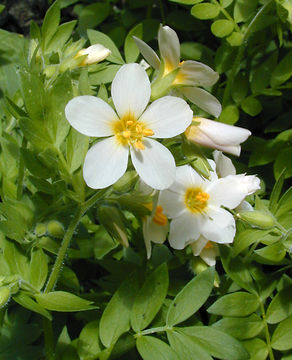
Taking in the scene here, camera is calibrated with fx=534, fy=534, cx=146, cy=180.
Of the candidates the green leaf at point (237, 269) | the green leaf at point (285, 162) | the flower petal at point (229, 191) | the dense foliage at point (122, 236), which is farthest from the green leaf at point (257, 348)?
the green leaf at point (285, 162)

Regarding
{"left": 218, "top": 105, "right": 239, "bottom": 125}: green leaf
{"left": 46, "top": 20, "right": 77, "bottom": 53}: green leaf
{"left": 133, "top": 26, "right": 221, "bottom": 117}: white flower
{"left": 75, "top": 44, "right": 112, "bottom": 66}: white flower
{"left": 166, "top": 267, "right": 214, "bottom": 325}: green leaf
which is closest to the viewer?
{"left": 133, "top": 26, "right": 221, "bottom": 117}: white flower

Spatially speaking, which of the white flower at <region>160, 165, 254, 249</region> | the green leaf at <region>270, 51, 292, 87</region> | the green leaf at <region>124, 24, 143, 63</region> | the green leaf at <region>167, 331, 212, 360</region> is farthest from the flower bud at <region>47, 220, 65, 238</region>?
the green leaf at <region>270, 51, 292, 87</region>

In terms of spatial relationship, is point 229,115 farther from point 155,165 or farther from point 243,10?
point 155,165

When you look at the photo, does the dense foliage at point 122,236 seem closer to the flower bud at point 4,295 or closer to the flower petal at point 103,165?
the flower bud at point 4,295

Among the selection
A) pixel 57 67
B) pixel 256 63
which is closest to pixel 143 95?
pixel 57 67

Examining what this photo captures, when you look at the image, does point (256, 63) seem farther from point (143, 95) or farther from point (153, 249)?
point (143, 95)

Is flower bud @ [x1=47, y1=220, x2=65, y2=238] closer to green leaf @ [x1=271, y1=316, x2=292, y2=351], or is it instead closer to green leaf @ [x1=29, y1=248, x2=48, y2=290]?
green leaf @ [x1=29, y1=248, x2=48, y2=290]
